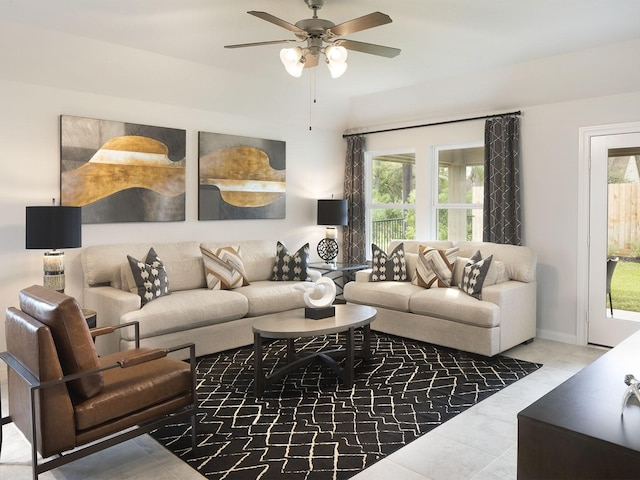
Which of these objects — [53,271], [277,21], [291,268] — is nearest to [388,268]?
[291,268]

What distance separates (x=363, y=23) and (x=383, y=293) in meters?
2.85

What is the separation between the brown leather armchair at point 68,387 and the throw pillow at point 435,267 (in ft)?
10.4

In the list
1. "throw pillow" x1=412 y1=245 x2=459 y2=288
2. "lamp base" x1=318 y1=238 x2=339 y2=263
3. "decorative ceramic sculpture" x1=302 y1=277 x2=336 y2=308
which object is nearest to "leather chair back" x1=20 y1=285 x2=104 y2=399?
"decorative ceramic sculpture" x1=302 y1=277 x2=336 y2=308

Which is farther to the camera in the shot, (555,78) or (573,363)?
(555,78)

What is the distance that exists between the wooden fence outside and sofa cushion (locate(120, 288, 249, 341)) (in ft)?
11.6

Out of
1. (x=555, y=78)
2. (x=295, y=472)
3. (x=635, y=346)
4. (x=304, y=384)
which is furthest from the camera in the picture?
(x=555, y=78)

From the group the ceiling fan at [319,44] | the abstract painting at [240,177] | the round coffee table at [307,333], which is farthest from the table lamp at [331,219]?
the ceiling fan at [319,44]

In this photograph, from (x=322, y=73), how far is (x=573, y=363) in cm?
381

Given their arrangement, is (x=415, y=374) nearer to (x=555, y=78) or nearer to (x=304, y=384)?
(x=304, y=384)

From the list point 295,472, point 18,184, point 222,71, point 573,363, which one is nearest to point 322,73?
point 222,71

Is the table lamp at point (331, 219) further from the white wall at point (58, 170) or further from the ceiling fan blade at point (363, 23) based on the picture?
the ceiling fan blade at point (363, 23)

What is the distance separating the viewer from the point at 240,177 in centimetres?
595

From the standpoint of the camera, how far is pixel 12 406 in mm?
2689

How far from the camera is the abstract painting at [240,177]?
5633 mm
